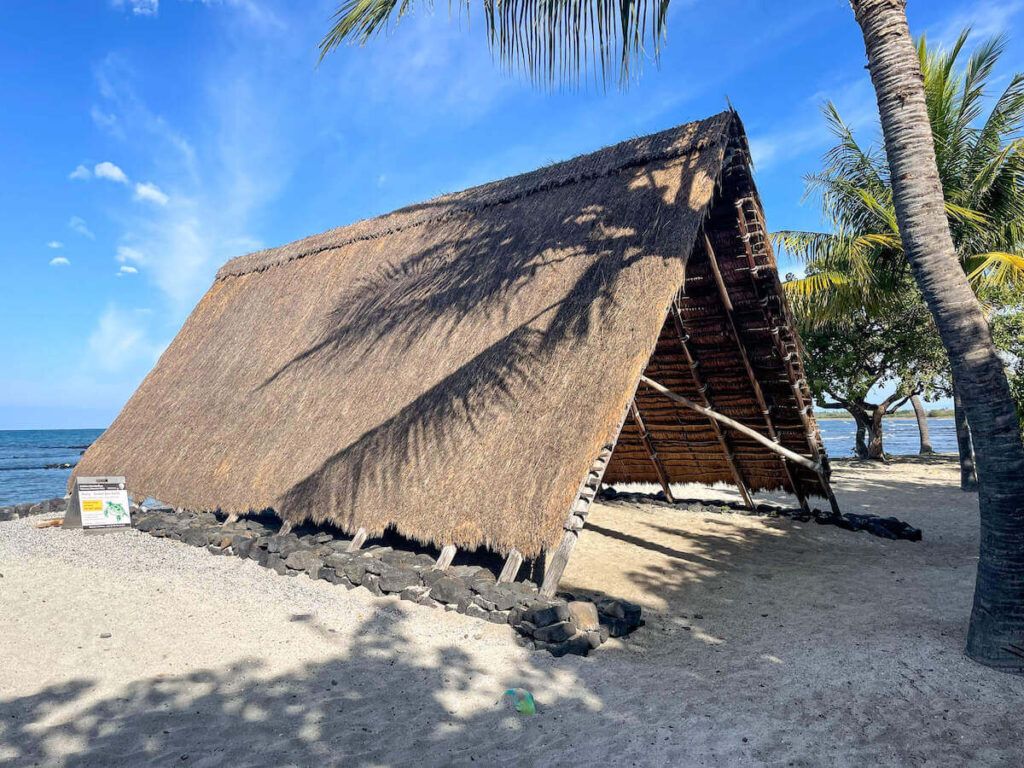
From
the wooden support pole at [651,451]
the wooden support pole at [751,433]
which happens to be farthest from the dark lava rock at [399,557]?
the wooden support pole at [651,451]

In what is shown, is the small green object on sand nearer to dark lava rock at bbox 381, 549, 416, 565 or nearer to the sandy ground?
the sandy ground

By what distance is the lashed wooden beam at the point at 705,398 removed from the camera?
7699 mm

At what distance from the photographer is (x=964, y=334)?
4270 mm

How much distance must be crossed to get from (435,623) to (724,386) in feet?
16.8

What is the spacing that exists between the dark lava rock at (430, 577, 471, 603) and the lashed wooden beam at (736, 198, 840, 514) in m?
4.44

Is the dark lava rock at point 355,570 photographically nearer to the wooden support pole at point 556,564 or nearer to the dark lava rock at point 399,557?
the dark lava rock at point 399,557

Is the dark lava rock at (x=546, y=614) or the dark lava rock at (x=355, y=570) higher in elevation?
the dark lava rock at (x=355, y=570)

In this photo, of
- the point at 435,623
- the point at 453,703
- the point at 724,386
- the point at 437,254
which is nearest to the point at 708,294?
the point at 724,386

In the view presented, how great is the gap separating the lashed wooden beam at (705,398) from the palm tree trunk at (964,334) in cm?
257

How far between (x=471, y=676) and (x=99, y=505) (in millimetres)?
6951

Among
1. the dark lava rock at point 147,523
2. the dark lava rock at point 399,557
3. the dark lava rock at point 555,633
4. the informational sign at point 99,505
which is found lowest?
the dark lava rock at point 555,633

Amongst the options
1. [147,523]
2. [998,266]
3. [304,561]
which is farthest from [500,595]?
[998,266]

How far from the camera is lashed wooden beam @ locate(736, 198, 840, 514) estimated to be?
656cm

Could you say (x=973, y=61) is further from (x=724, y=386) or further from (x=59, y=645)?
(x=59, y=645)
